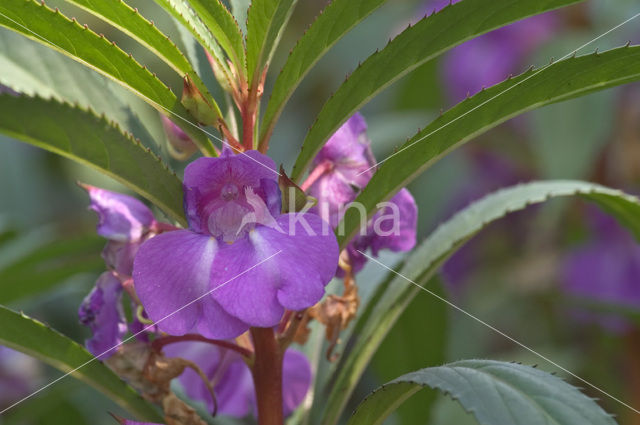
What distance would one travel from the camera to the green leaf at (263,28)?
2.33 feet

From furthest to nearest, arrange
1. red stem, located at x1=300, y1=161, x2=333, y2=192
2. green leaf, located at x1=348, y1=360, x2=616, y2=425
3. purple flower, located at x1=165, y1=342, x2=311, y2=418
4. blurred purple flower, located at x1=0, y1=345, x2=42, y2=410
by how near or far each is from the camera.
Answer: blurred purple flower, located at x1=0, y1=345, x2=42, y2=410
purple flower, located at x1=165, y1=342, x2=311, y2=418
red stem, located at x1=300, y1=161, x2=333, y2=192
green leaf, located at x1=348, y1=360, x2=616, y2=425

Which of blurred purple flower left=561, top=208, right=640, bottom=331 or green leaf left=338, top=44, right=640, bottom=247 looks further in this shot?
blurred purple flower left=561, top=208, right=640, bottom=331

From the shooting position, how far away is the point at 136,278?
2.25 feet

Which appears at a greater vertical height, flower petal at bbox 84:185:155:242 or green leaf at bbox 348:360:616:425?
flower petal at bbox 84:185:155:242

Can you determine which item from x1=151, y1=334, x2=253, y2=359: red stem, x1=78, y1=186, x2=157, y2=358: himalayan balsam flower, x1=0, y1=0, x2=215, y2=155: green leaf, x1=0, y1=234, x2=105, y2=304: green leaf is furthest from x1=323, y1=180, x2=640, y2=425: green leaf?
x1=0, y1=234, x2=105, y2=304: green leaf

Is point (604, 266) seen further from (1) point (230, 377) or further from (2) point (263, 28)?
(2) point (263, 28)

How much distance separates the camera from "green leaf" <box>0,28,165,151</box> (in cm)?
76

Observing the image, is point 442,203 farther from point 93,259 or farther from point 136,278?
point 136,278

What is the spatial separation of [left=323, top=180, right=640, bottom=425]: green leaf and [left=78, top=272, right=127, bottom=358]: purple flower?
0.24m

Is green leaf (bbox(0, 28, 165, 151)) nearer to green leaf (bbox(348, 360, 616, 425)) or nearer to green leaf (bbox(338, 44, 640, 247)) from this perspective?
green leaf (bbox(338, 44, 640, 247))

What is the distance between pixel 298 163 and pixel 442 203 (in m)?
1.44

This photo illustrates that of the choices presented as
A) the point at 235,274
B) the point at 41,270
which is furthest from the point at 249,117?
the point at 41,270

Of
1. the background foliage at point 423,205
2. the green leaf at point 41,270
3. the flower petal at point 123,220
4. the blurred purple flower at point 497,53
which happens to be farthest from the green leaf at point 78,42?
the blurred purple flower at point 497,53

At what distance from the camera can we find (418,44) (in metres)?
0.72
